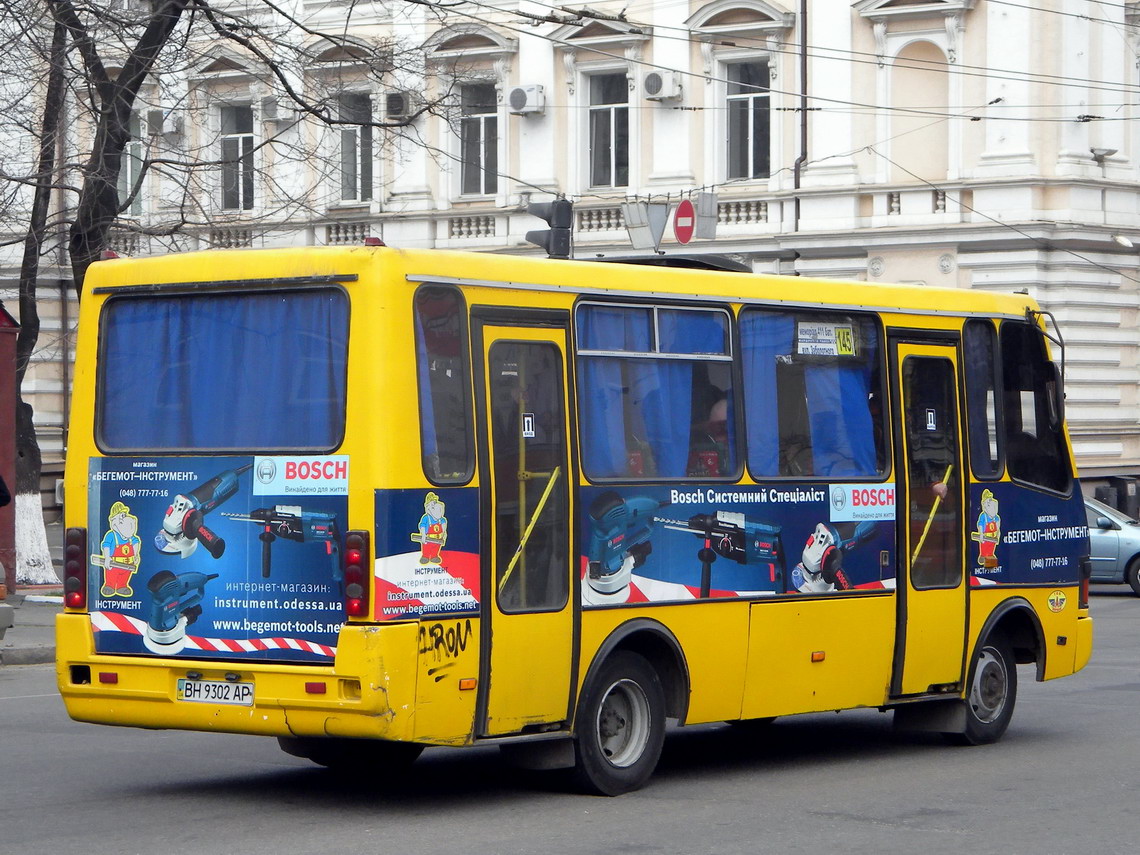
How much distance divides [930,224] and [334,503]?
83.8 feet

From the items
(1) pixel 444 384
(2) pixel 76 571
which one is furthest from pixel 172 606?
(1) pixel 444 384

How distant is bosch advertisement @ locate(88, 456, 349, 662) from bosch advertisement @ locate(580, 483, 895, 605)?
54.8 inches

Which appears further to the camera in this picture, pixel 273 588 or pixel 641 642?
pixel 641 642

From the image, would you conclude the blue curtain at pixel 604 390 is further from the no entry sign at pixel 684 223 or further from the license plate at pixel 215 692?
the no entry sign at pixel 684 223

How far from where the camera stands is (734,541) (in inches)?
406

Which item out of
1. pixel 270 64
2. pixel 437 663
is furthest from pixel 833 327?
pixel 270 64

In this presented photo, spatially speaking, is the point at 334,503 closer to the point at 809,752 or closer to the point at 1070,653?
the point at 809,752

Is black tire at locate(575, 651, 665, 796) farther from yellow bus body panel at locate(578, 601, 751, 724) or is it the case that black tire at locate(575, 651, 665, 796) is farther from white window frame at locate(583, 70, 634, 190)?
white window frame at locate(583, 70, 634, 190)

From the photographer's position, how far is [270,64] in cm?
1955

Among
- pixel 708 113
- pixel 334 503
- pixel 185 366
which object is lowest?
pixel 334 503

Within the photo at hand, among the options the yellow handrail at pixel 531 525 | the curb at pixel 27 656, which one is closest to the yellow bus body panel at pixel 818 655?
the yellow handrail at pixel 531 525

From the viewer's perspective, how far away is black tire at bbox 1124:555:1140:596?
89.1 ft

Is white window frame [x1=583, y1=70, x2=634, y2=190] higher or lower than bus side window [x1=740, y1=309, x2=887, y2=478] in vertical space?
higher

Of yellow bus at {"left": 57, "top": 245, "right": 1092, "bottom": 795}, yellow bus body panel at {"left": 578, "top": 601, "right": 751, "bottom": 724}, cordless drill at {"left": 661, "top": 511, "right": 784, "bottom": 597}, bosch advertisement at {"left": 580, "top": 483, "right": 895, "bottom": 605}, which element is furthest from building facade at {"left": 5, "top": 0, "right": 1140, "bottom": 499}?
yellow bus body panel at {"left": 578, "top": 601, "right": 751, "bottom": 724}
